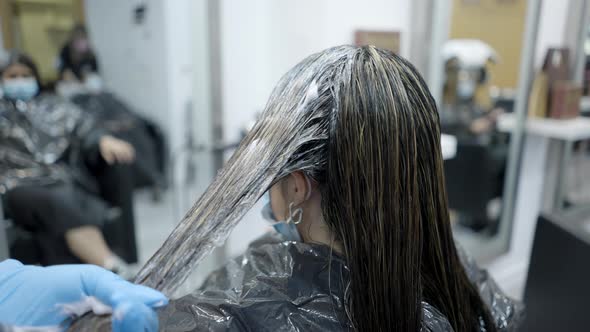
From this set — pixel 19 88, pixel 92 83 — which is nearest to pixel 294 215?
pixel 19 88

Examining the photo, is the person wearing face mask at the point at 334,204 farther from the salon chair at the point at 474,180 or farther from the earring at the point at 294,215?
the salon chair at the point at 474,180

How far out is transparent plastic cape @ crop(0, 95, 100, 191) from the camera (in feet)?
5.92

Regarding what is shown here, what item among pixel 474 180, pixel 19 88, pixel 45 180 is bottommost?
pixel 474 180

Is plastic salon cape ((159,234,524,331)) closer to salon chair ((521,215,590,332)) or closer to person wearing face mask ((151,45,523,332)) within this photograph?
person wearing face mask ((151,45,523,332))

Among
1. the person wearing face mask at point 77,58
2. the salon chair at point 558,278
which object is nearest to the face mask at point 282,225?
the salon chair at point 558,278

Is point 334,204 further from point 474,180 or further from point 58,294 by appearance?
point 474,180

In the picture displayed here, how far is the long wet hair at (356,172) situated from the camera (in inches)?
25.8

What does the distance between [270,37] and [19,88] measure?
110cm

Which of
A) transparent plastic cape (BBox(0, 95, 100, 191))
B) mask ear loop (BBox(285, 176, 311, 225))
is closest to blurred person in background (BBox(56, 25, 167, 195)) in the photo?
transparent plastic cape (BBox(0, 95, 100, 191))

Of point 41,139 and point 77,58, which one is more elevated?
point 77,58

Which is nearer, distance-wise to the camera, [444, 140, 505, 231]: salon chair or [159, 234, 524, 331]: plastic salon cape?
[159, 234, 524, 331]: plastic salon cape

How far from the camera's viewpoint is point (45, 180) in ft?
6.16

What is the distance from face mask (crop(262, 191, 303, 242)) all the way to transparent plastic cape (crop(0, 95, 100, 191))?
137cm

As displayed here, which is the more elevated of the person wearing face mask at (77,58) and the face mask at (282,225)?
the person wearing face mask at (77,58)
